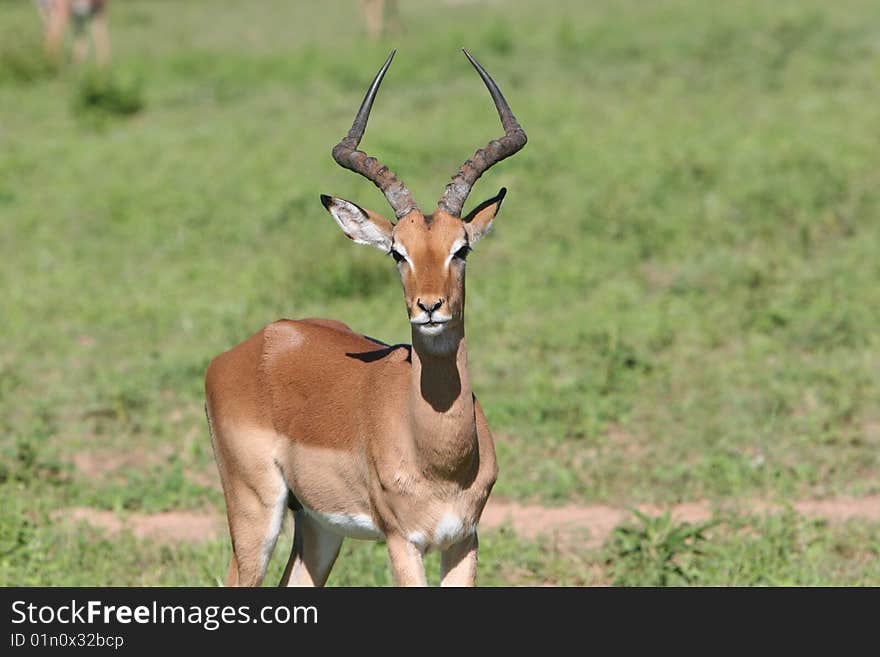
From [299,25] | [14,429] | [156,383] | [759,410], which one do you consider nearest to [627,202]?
[759,410]

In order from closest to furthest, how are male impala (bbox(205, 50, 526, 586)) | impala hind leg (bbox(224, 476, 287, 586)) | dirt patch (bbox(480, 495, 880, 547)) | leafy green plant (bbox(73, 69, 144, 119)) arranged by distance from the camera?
male impala (bbox(205, 50, 526, 586)), impala hind leg (bbox(224, 476, 287, 586)), dirt patch (bbox(480, 495, 880, 547)), leafy green plant (bbox(73, 69, 144, 119))

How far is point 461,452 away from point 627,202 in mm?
6851

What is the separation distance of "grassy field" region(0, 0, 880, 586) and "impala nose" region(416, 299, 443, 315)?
7.15ft

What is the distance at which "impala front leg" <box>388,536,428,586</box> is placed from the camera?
4.24m

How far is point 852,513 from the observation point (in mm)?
6348

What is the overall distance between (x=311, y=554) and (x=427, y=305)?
4.87 ft

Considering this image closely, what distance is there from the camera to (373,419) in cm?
443

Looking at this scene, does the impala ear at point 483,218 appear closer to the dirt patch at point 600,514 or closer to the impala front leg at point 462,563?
the impala front leg at point 462,563

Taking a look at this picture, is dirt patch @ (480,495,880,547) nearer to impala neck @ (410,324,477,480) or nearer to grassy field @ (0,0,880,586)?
grassy field @ (0,0,880,586)

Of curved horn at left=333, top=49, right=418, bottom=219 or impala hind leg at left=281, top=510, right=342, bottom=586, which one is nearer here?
curved horn at left=333, top=49, right=418, bottom=219

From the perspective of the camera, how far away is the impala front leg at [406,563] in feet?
13.9

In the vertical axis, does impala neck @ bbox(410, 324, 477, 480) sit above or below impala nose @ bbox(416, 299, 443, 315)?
below

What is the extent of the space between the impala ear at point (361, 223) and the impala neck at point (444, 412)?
315 millimetres

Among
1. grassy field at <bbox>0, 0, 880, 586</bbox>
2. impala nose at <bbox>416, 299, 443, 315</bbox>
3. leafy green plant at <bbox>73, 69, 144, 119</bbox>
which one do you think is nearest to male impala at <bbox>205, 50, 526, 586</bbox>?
impala nose at <bbox>416, 299, 443, 315</bbox>
